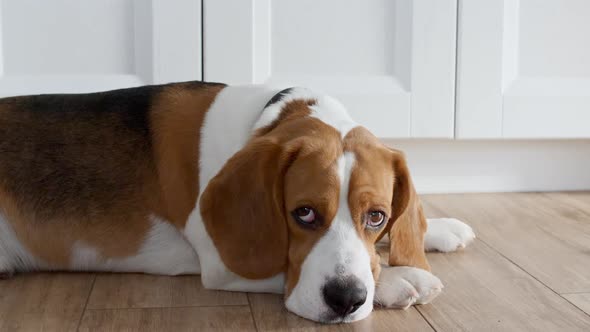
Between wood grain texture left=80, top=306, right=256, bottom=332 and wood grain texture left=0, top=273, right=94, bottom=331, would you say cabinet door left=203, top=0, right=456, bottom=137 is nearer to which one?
wood grain texture left=0, top=273, right=94, bottom=331

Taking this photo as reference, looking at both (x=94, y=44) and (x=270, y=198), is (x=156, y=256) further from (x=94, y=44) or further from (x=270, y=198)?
(x=94, y=44)

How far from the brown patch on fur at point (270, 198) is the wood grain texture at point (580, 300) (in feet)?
2.46

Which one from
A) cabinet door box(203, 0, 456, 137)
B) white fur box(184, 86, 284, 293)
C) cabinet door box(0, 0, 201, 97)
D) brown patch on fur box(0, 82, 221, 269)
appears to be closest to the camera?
white fur box(184, 86, 284, 293)

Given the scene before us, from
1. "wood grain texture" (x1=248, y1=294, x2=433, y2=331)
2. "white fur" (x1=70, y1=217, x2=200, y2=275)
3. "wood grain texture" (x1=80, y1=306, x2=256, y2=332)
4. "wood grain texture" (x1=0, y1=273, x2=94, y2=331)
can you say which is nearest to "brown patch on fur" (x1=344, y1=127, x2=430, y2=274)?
"wood grain texture" (x1=248, y1=294, x2=433, y2=331)

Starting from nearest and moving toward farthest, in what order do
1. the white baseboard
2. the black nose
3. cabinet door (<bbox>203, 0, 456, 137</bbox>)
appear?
the black nose
cabinet door (<bbox>203, 0, 456, 137</bbox>)
the white baseboard

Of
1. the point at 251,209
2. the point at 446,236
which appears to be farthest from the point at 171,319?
the point at 446,236

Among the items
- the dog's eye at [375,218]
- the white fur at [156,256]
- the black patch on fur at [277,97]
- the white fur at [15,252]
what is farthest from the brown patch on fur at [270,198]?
the white fur at [15,252]

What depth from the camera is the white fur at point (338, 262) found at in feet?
6.40

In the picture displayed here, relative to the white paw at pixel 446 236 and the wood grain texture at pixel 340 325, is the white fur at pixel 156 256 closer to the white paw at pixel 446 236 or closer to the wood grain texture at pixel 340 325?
the wood grain texture at pixel 340 325

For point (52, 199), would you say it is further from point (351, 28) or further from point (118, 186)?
point (351, 28)

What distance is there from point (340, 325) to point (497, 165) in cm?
194

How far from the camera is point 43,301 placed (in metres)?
2.25

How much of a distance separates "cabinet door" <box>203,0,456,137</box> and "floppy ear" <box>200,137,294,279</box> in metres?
1.27

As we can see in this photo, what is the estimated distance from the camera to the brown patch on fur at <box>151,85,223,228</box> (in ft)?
7.88
